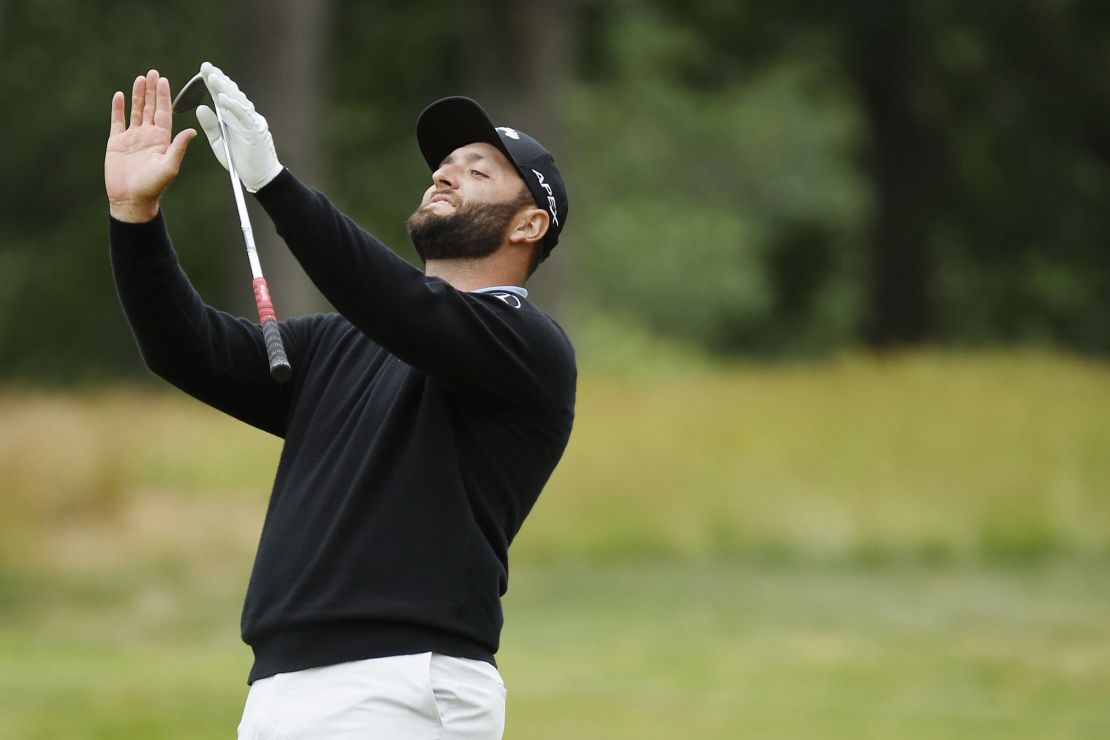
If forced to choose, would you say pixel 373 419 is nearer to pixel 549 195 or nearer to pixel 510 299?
pixel 510 299

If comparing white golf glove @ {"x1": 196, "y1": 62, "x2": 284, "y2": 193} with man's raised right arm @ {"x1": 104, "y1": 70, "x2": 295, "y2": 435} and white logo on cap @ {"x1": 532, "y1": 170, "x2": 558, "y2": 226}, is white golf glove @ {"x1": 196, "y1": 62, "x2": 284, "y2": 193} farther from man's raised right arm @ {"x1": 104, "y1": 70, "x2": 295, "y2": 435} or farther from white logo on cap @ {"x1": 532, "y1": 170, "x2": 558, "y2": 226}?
white logo on cap @ {"x1": 532, "y1": 170, "x2": 558, "y2": 226}

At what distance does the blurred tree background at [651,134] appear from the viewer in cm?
1739

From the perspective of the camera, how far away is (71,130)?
24031 mm

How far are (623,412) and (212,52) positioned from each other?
10.1m

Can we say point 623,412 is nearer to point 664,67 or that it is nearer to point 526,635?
point 526,635

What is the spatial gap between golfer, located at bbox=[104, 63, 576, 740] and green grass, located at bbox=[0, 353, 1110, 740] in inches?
202

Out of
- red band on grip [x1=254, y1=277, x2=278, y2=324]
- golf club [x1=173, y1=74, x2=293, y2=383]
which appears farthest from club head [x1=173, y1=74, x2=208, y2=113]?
red band on grip [x1=254, y1=277, x2=278, y2=324]

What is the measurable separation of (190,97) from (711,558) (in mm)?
10186

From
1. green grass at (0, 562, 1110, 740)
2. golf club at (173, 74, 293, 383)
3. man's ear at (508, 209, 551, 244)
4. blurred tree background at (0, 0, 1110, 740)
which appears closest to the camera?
golf club at (173, 74, 293, 383)

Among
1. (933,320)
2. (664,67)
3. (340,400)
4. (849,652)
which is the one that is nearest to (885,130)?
(933,320)

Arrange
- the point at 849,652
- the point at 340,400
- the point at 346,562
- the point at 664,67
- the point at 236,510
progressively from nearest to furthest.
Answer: the point at 346,562, the point at 340,400, the point at 849,652, the point at 236,510, the point at 664,67

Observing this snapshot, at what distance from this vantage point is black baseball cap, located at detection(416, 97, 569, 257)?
376cm

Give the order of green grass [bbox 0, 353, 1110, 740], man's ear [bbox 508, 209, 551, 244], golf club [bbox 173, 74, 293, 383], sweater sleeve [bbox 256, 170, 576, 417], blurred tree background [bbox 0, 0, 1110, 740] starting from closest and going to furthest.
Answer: sweater sleeve [bbox 256, 170, 576, 417]
golf club [bbox 173, 74, 293, 383]
man's ear [bbox 508, 209, 551, 244]
green grass [bbox 0, 353, 1110, 740]
blurred tree background [bbox 0, 0, 1110, 740]

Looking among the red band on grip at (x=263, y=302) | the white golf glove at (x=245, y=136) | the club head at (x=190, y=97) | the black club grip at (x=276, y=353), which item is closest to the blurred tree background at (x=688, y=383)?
the club head at (x=190, y=97)
